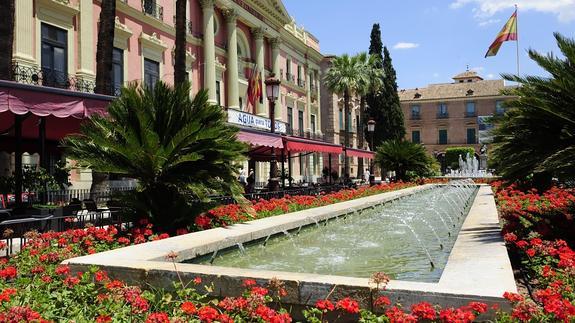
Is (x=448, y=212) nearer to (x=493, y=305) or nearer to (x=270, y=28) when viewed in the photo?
(x=493, y=305)

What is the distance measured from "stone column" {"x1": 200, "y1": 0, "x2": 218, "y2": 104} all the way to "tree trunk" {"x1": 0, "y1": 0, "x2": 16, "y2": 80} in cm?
1967

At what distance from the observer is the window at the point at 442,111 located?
82.7 metres

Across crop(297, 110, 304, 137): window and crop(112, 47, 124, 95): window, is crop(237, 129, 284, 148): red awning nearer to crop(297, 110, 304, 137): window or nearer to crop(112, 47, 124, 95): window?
crop(112, 47, 124, 95): window

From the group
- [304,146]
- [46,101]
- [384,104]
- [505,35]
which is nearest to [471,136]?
[384,104]

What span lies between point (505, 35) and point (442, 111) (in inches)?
1868

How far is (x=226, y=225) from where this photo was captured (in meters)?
9.10

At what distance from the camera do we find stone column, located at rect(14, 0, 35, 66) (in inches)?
735

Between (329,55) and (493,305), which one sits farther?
(329,55)

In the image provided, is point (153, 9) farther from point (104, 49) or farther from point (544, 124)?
point (544, 124)

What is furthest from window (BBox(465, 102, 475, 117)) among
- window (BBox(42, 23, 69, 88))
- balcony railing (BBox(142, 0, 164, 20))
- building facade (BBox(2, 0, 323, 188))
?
window (BBox(42, 23, 69, 88))

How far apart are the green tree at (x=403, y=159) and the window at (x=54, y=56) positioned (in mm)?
17059

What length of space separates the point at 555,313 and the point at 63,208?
925cm

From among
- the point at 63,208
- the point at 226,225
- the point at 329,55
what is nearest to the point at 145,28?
the point at 63,208

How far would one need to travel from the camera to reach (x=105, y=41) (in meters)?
14.8
